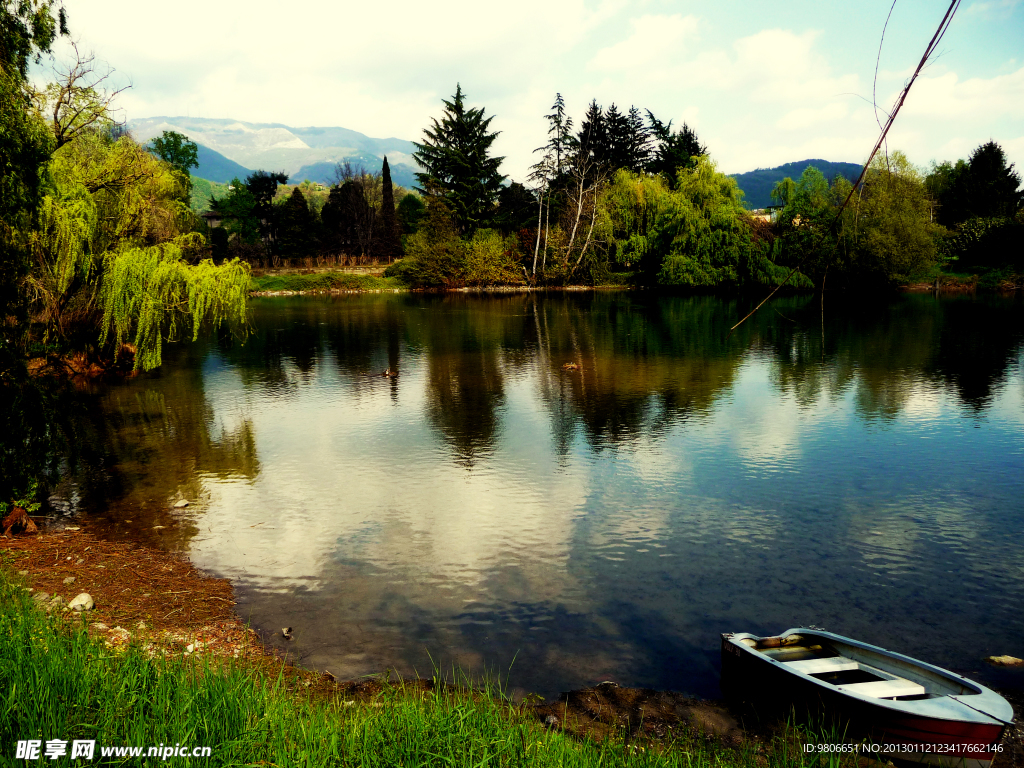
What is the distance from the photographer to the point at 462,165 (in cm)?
7519

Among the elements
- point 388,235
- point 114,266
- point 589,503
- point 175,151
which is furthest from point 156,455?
point 388,235

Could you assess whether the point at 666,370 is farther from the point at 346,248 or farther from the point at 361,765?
the point at 346,248

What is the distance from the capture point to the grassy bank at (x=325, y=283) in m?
74.0

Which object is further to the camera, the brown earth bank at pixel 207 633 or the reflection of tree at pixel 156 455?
the reflection of tree at pixel 156 455

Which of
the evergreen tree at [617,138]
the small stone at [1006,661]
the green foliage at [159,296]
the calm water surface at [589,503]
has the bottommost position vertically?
the small stone at [1006,661]

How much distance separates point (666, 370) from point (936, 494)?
1384 centimetres

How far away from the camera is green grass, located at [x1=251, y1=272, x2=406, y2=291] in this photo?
243 ft

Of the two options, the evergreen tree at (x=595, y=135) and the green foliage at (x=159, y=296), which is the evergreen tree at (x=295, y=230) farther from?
the green foliage at (x=159, y=296)

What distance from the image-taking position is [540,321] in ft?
145

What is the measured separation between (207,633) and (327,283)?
70214 millimetres

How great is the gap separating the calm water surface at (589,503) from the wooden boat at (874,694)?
876 mm

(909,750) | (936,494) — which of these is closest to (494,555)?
(909,750)

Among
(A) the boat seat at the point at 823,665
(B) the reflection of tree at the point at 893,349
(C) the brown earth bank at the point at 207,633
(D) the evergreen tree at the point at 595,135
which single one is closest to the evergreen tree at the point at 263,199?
(D) the evergreen tree at the point at 595,135

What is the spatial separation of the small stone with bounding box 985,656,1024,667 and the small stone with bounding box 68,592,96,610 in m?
11.1
